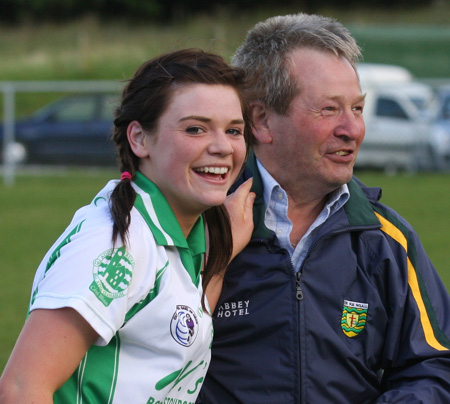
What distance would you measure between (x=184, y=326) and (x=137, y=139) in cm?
58

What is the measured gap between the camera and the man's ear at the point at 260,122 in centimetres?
323

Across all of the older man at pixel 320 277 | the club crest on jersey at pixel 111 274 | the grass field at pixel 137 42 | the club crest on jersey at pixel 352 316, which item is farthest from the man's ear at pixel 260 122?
the grass field at pixel 137 42

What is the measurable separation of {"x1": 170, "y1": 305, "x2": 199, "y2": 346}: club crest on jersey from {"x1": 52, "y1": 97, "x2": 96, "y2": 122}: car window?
14.6 m

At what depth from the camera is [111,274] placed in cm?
246

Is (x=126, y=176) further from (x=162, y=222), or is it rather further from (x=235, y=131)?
(x=235, y=131)

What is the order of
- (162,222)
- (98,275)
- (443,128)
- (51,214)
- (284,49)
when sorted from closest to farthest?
(98,275), (162,222), (284,49), (51,214), (443,128)

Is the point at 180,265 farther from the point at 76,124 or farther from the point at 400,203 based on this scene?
the point at 76,124

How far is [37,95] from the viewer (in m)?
21.4

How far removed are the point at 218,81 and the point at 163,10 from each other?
3761 cm

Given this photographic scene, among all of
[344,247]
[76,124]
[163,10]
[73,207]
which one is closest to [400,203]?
[73,207]

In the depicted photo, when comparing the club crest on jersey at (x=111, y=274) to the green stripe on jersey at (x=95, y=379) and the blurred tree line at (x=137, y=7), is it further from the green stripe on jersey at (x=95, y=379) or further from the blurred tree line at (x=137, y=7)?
the blurred tree line at (x=137, y=7)

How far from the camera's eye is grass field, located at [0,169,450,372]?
26.3 feet

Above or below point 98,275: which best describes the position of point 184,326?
below

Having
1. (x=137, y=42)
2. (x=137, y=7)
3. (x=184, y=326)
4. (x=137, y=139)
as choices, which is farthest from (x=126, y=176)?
(x=137, y=7)
